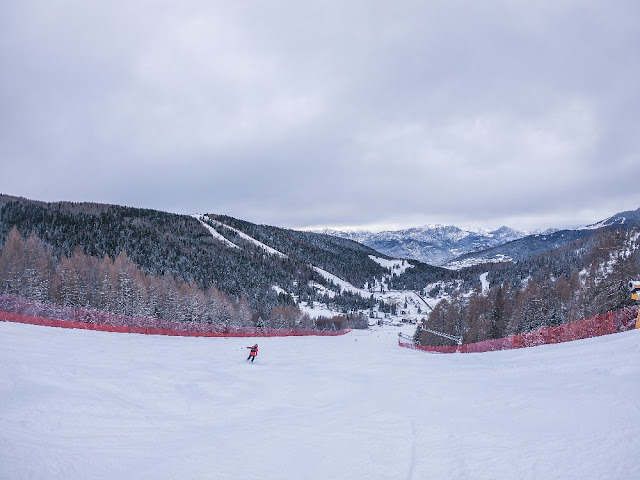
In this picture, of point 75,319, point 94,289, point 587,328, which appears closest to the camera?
point 587,328

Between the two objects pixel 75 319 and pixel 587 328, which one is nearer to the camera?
pixel 587 328

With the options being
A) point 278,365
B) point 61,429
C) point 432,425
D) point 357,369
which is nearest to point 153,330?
point 278,365

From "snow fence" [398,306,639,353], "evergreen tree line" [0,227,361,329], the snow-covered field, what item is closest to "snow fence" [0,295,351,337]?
the snow-covered field

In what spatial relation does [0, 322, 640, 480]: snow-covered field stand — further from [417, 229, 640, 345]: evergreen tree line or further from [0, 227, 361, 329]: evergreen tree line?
[0, 227, 361, 329]: evergreen tree line

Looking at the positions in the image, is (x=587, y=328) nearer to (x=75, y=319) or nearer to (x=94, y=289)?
(x=75, y=319)

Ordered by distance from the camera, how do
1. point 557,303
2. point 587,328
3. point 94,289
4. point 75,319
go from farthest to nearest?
point 94,289 → point 557,303 → point 75,319 → point 587,328

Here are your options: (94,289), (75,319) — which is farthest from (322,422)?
(94,289)

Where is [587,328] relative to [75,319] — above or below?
above

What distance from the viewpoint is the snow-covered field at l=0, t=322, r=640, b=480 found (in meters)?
6.19

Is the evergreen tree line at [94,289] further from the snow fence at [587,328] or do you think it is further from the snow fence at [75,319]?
the snow fence at [587,328]

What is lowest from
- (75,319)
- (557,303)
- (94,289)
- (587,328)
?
(75,319)

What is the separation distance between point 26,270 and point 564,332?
7901 cm

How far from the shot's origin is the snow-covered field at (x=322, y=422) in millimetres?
6191

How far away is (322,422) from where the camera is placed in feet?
30.8
